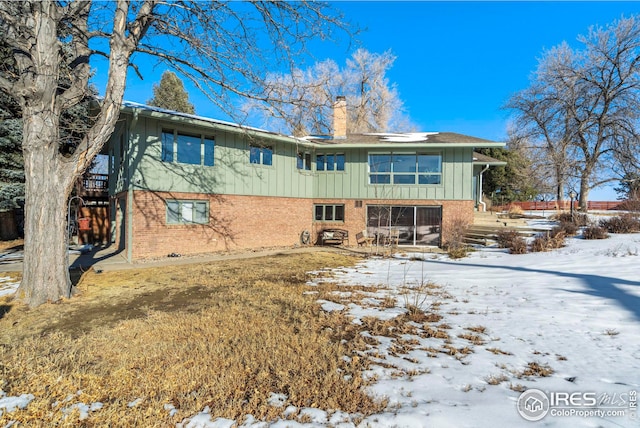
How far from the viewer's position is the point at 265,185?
46.2 ft

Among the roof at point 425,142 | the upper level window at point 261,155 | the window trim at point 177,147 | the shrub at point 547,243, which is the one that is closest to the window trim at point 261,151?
the upper level window at point 261,155

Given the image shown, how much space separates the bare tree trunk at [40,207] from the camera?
18.6 ft

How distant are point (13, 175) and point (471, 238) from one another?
805 inches

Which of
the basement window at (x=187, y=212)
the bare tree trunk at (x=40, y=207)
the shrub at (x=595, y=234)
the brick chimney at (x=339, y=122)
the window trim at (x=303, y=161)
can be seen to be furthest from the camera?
the brick chimney at (x=339, y=122)

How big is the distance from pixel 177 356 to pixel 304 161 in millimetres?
12833

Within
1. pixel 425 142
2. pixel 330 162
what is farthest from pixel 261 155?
A: pixel 425 142

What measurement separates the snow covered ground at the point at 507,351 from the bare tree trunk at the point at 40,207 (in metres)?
3.73

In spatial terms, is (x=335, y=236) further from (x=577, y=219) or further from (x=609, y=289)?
(x=609, y=289)

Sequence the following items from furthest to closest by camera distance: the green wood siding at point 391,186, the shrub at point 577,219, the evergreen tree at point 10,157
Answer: the green wood siding at point 391,186, the shrub at point 577,219, the evergreen tree at point 10,157

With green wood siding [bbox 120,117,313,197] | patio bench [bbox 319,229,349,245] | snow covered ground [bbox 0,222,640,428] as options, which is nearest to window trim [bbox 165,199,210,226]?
green wood siding [bbox 120,117,313,197]

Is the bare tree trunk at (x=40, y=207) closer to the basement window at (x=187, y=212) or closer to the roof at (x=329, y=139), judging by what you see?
the roof at (x=329, y=139)

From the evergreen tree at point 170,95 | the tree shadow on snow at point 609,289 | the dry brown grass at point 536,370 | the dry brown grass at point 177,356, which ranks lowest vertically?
the dry brown grass at point 177,356

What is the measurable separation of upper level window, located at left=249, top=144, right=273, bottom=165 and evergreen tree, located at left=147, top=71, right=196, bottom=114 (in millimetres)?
18150

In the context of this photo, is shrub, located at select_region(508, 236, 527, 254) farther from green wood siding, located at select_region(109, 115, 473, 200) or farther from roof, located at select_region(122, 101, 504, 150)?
roof, located at select_region(122, 101, 504, 150)
